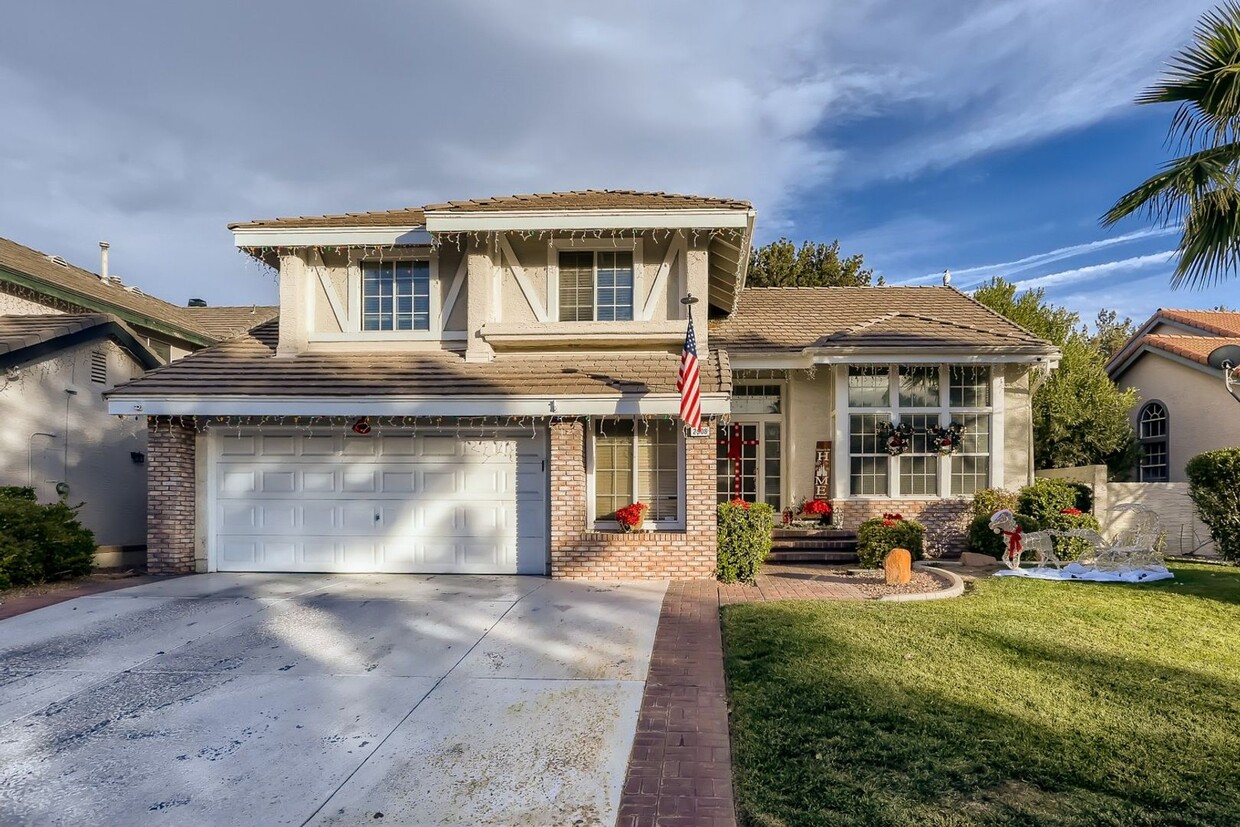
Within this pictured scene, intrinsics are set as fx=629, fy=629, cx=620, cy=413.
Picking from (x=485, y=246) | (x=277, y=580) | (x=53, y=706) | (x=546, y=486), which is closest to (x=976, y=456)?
(x=546, y=486)

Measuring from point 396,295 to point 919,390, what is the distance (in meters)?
9.51

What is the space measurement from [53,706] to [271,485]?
17.4 feet

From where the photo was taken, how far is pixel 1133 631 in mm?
6289

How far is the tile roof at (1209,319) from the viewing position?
630 inches

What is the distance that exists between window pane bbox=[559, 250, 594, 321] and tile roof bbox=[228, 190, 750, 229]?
2.82 ft

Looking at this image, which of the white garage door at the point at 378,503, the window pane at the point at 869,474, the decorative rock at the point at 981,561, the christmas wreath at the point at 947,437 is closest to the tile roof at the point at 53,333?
the white garage door at the point at 378,503

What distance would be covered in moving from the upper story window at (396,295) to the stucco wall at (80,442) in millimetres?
4800

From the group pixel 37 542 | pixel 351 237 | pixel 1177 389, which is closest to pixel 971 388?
pixel 1177 389

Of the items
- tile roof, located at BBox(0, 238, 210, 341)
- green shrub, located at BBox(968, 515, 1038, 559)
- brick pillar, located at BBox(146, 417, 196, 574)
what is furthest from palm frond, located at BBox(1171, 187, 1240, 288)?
tile roof, located at BBox(0, 238, 210, 341)

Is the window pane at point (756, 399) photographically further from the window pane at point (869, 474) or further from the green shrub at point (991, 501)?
the green shrub at point (991, 501)

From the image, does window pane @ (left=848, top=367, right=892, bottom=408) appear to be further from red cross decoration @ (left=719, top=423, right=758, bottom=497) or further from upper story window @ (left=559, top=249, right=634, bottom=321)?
upper story window @ (left=559, top=249, right=634, bottom=321)

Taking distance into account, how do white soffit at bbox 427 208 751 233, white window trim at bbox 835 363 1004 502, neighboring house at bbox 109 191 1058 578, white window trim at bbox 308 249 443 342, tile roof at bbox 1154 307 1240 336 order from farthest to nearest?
tile roof at bbox 1154 307 1240 336 → white window trim at bbox 835 363 1004 502 → white window trim at bbox 308 249 443 342 → white soffit at bbox 427 208 751 233 → neighboring house at bbox 109 191 1058 578

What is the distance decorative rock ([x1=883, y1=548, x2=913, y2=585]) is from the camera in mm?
8430

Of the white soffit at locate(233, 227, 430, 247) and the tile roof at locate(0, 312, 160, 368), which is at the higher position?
the white soffit at locate(233, 227, 430, 247)
